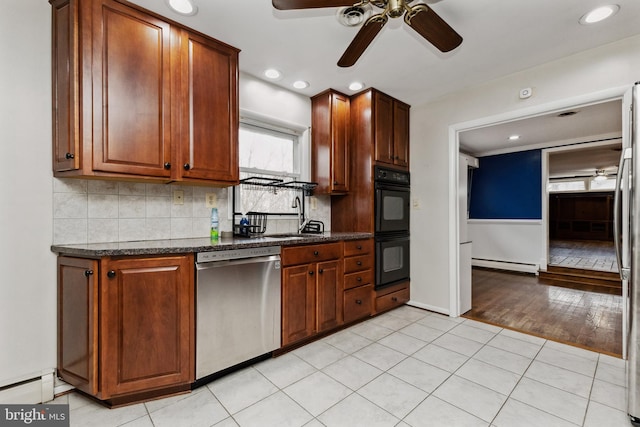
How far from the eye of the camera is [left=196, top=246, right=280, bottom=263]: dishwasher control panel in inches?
70.3

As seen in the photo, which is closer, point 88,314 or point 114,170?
point 88,314

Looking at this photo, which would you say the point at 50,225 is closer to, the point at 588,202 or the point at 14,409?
the point at 14,409

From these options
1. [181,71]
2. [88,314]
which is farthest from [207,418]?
[181,71]

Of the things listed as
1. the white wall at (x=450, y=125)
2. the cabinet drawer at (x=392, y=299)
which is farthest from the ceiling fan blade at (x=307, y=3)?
the cabinet drawer at (x=392, y=299)

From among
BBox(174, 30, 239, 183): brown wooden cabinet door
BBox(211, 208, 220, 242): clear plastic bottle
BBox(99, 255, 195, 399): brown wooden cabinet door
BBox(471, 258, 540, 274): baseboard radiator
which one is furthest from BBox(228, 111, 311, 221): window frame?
BBox(471, 258, 540, 274): baseboard radiator

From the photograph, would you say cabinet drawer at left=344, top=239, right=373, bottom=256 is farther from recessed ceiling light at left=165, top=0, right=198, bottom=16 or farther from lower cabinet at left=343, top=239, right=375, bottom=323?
recessed ceiling light at left=165, top=0, right=198, bottom=16

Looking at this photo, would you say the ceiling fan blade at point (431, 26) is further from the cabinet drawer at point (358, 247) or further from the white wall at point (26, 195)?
the white wall at point (26, 195)

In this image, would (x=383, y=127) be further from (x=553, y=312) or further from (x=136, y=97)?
(x=553, y=312)

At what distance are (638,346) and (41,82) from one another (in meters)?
3.63

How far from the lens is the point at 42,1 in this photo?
174 centimetres

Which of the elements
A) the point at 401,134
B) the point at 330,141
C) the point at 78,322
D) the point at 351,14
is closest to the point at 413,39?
the point at 351,14

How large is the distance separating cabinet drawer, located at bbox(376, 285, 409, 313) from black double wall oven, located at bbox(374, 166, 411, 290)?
12 centimetres

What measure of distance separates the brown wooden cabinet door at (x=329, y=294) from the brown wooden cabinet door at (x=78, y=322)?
1499 millimetres

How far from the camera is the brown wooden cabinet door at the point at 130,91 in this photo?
66.2 inches
